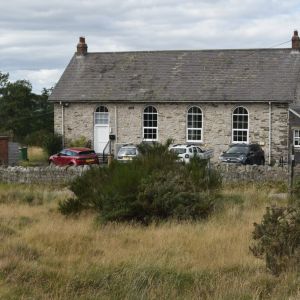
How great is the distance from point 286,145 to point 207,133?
14.8 feet

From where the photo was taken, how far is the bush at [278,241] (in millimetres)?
9062

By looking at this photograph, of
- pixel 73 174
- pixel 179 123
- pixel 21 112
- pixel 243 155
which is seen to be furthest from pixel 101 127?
pixel 21 112

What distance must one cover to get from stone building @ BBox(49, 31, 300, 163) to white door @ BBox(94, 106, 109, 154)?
0.06m

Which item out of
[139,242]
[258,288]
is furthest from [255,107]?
[258,288]

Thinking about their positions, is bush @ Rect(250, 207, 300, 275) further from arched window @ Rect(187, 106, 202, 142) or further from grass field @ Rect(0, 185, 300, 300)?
arched window @ Rect(187, 106, 202, 142)

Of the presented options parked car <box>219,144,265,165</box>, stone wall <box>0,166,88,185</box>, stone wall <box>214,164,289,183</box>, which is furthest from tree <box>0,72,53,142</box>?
stone wall <box>214,164,289,183</box>

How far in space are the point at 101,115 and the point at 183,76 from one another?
5449 millimetres

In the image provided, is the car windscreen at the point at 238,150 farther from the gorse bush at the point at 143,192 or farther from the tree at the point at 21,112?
the tree at the point at 21,112

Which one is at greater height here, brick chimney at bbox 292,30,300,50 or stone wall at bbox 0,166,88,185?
brick chimney at bbox 292,30,300,50

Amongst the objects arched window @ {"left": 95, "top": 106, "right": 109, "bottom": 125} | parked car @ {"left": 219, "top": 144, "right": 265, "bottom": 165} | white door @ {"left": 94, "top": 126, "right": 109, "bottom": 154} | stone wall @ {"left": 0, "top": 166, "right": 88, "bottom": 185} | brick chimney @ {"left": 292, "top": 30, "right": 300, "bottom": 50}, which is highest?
brick chimney @ {"left": 292, "top": 30, "right": 300, "bottom": 50}

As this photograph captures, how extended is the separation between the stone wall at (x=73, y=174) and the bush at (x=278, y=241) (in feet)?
44.1

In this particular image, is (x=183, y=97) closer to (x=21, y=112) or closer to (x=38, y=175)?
(x=38, y=175)

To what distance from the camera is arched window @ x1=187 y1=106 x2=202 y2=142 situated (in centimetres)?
3697

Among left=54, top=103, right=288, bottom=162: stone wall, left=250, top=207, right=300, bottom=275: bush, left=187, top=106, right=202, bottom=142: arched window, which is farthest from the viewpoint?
left=187, top=106, right=202, bottom=142: arched window
